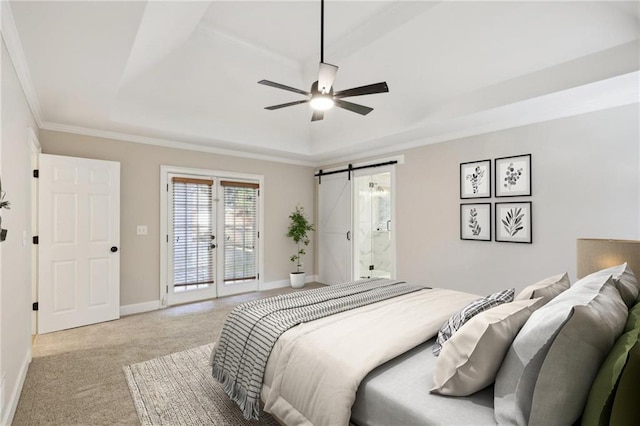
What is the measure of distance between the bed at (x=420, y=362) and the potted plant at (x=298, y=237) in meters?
3.72

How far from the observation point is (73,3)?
1.88m

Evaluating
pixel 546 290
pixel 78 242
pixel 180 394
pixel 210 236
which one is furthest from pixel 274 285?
pixel 546 290

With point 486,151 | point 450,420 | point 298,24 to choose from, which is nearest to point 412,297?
point 450,420

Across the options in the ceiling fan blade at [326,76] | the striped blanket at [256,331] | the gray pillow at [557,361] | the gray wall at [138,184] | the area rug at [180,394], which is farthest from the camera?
the gray wall at [138,184]

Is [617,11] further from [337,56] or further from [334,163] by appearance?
[334,163]

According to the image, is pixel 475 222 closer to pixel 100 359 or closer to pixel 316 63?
pixel 316 63

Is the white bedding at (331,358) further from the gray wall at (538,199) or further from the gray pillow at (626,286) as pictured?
the gray wall at (538,199)

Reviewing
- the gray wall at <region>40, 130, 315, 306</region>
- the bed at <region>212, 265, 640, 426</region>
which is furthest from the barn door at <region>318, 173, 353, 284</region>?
the bed at <region>212, 265, 640, 426</region>

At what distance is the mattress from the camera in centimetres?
121

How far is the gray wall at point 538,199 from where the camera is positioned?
10.1 ft

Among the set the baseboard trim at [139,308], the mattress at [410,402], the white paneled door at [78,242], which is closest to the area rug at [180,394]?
the mattress at [410,402]

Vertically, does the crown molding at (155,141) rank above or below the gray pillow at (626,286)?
above

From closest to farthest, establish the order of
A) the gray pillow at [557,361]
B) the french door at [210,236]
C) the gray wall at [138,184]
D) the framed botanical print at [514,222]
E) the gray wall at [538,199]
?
the gray pillow at [557,361], the gray wall at [538,199], the framed botanical print at [514,222], the gray wall at [138,184], the french door at [210,236]

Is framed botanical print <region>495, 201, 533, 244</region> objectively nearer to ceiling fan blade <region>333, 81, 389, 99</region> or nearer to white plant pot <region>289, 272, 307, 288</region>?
ceiling fan blade <region>333, 81, 389, 99</region>
